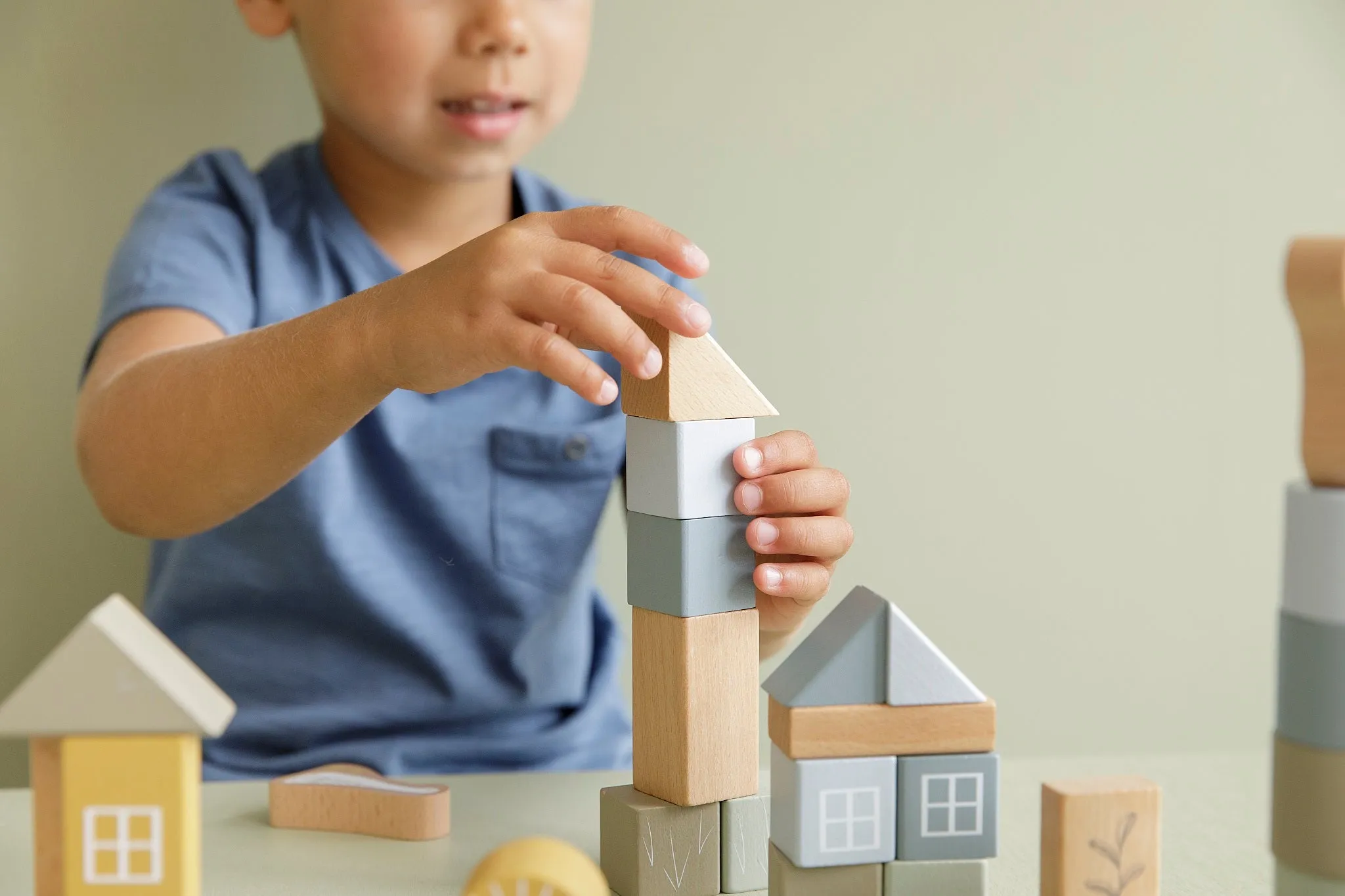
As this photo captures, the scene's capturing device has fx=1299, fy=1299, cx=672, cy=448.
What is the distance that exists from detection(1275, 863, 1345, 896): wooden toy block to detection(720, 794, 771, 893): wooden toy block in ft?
0.53

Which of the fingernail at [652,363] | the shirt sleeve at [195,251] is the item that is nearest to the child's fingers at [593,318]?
the fingernail at [652,363]

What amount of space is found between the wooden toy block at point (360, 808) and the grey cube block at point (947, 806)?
212 millimetres

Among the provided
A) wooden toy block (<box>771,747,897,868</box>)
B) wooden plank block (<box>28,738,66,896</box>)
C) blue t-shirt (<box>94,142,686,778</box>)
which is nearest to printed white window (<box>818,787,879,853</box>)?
wooden toy block (<box>771,747,897,868</box>)

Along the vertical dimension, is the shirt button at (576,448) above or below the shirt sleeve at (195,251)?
below

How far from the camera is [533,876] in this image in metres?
0.36

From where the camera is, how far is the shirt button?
2.75 ft

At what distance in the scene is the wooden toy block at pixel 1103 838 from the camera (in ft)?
1.20

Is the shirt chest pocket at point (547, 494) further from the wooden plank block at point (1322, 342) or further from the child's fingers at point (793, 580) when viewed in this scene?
the wooden plank block at point (1322, 342)

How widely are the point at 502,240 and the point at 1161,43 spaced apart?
73 cm

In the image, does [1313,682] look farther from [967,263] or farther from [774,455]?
[967,263]

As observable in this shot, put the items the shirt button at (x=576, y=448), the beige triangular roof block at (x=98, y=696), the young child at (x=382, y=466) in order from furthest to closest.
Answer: the shirt button at (x=576, y=448), the young child at (x=382, y=466), the beige triangular roof block at (x=98, y=696)

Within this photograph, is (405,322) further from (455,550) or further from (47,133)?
(47,133)

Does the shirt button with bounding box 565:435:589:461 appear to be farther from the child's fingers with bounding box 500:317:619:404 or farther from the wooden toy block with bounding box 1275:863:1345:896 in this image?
the wooden toy block with bounding box 1275:863:1345:896

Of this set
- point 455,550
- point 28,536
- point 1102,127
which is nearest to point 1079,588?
point 1102,127
